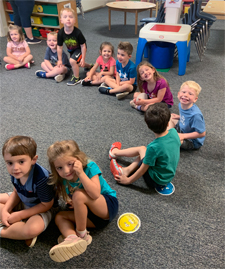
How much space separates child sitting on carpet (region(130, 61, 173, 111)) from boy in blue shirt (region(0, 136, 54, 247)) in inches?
48.2

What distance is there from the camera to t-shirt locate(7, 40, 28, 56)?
10.3 ft

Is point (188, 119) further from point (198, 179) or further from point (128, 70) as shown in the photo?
point (128, 70)

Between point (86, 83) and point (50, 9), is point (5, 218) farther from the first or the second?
point (50, 9)

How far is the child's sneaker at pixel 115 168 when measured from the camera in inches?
59.9

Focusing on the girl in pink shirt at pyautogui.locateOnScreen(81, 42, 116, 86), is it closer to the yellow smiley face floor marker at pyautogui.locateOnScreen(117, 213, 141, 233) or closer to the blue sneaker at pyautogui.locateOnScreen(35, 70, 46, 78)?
the blue sneaker at pyautogui.locateOnScreen(35, 70, 46, 78)

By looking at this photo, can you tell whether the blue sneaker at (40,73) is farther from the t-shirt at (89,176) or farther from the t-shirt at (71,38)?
the t-shirt at (89,176)

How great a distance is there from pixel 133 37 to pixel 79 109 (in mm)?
2788

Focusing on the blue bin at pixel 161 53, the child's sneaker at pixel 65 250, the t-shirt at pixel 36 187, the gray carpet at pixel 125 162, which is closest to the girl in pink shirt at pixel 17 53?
the gray carpet at pixel 125 162

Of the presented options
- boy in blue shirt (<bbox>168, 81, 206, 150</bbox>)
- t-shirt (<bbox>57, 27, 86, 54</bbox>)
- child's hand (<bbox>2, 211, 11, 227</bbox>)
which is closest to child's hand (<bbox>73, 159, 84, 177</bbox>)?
child's hand (<bbox>2, 211, 11, 227</bbox>)

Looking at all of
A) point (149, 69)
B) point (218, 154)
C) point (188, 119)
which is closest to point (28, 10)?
point (149, 69)

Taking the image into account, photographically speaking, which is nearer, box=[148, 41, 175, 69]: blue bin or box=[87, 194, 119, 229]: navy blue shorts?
box=[87, 194, 119, 229]: navy blue shorts

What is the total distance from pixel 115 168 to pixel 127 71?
1.26 metres

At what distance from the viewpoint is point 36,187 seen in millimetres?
1093

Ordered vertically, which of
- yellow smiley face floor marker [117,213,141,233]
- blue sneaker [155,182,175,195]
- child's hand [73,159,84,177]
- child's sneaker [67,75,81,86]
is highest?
child's hand [73,159,84,177]
